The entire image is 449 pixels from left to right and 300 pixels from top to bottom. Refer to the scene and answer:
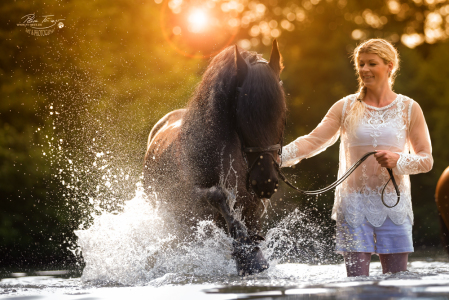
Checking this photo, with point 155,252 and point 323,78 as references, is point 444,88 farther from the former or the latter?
point 155,252

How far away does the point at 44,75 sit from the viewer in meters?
10.5

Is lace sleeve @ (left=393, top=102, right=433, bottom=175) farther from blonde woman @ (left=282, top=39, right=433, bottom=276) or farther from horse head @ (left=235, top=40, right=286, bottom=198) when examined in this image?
horse head @ (left=235, top=40, right=286, bottom=198)

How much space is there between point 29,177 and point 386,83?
19.3ft

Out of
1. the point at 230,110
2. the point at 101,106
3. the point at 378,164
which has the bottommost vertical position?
the point at 378,164

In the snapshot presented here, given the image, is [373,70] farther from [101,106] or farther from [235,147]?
[101,106]

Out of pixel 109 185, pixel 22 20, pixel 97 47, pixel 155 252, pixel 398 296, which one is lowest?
pixel 398 296

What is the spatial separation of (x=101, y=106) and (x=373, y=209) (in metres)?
6.62

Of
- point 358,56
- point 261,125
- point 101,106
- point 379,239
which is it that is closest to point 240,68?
point 261,125

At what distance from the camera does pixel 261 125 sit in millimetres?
3861

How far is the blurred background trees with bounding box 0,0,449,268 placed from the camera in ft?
26.5

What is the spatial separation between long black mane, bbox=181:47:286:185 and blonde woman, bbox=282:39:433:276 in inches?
23.5

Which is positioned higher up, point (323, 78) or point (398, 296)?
point (323, 78)

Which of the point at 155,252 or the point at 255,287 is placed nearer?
the point at 255,287

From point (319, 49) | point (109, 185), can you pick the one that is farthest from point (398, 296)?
point (319, 49)
